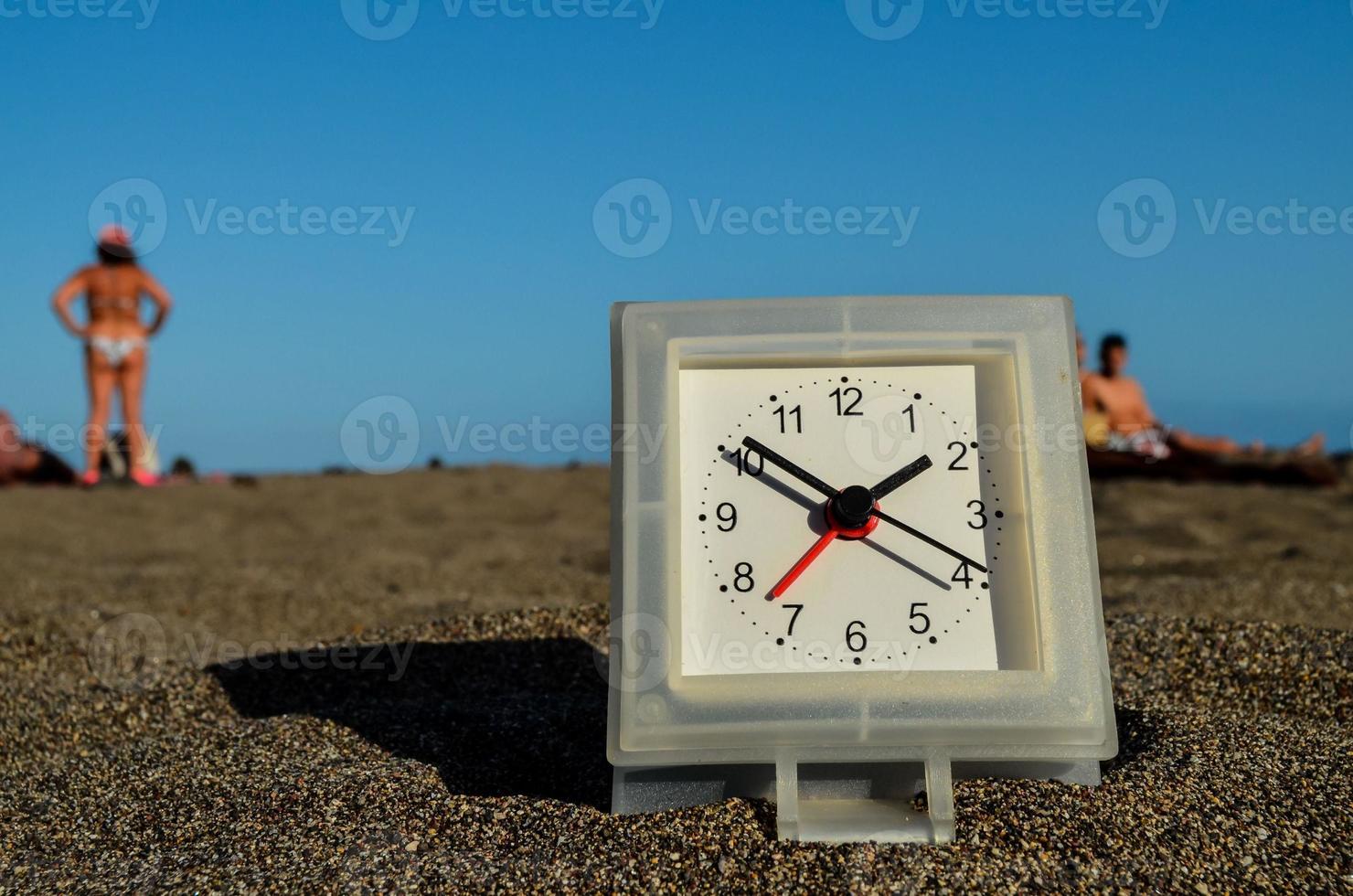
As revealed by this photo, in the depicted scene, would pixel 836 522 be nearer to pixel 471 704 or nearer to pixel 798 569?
pixel 798 569

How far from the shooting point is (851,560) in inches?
89.6

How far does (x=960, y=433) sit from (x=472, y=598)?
357 cm

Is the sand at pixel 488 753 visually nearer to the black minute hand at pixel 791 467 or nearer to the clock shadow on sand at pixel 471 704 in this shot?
the clock shadow on sand at pixel 471 704

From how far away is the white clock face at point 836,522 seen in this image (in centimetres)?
223

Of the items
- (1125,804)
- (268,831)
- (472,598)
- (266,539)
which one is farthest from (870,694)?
(266,539)

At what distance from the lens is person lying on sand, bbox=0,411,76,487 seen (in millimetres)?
10852

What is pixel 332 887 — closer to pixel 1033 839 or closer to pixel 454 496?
pixel 1033 839

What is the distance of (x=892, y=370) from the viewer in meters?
2.36

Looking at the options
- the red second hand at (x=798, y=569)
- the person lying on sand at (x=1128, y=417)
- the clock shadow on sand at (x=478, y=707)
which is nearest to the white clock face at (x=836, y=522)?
the red second hand at (x=798, y=569)

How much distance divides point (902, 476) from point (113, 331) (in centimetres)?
971

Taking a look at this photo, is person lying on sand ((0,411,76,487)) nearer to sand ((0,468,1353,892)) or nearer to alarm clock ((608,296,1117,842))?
sand ((0,468,1353,892))

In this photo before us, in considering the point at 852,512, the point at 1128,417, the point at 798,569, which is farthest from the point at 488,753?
the point at 1128,417

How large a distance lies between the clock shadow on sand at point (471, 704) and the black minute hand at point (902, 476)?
0.83 meters

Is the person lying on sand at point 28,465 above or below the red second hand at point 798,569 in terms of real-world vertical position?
above
